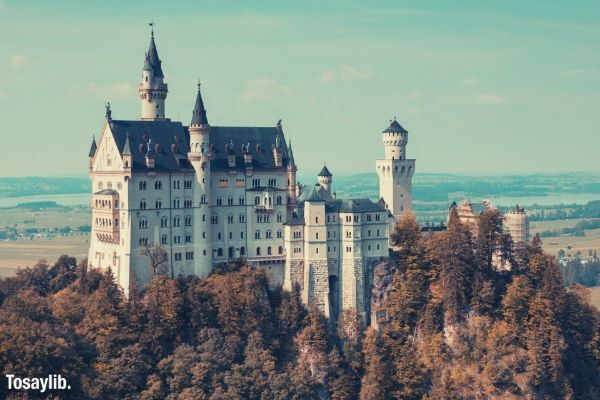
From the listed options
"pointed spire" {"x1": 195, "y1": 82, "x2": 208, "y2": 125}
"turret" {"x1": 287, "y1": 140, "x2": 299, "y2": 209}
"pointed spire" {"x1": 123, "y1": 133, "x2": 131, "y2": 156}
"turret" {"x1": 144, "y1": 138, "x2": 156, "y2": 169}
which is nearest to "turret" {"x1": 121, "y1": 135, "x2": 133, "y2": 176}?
"pointed spire" {"x1": 123, "y1": 133, "x2": 131, "y2": 156}

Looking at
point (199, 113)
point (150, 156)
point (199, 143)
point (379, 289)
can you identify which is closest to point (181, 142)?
point (199, 143)

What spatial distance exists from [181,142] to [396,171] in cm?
2629

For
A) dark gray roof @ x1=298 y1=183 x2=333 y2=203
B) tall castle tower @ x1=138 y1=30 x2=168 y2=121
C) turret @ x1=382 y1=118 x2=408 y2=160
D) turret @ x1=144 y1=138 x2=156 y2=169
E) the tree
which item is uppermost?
tall castle tower @ x1=138 y1=30 x2=168 y2=121

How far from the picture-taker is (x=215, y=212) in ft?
383

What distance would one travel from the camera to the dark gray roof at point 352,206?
383ft

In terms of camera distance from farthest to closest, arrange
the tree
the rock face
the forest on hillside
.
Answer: the rock face
the tree
the forest on hillside

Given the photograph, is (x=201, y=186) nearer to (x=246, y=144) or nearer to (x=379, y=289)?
(x=246, y=144)

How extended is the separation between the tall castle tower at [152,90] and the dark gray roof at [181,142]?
4982mm

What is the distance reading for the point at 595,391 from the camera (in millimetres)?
116062

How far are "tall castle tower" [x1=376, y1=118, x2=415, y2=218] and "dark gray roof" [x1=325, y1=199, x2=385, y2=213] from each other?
999 centimetres

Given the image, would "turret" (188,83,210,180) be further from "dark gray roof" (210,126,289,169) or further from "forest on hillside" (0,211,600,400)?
"forest on hillside" (0,211,600,400)

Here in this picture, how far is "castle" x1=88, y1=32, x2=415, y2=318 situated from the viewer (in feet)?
366

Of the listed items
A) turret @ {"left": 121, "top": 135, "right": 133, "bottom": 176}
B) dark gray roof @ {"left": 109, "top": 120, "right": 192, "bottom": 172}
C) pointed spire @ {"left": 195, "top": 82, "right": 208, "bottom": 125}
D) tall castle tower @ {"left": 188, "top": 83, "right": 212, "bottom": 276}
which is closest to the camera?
turret @ {"left": 121, "top": 135, "right": 133, "bottom": 176}

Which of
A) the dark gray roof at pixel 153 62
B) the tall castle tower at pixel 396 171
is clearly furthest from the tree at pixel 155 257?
the tall castle tower at pixel 396 171
